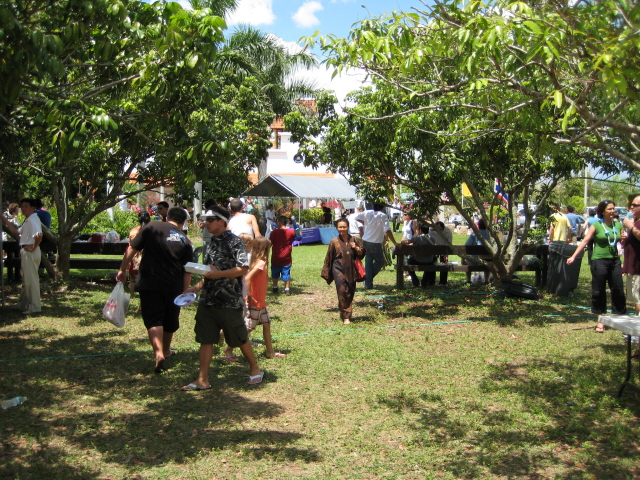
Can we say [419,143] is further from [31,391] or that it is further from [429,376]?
[31,391]

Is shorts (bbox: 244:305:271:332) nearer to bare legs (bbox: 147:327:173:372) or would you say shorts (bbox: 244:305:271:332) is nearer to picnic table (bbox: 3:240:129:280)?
bare legs (bbox: 147:327:173:372)

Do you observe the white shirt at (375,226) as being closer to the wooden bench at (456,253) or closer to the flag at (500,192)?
the wooden bench at (456,253)

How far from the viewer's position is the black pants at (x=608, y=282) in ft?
29.2

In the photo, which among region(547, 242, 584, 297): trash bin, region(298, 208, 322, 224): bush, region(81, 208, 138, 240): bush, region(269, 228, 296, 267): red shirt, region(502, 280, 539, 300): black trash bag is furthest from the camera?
region(298, 208, 322, 224): bush

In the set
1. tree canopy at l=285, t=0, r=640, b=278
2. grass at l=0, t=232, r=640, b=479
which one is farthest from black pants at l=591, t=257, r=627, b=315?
tree canopy at l=285, t=0, r=640, b=278

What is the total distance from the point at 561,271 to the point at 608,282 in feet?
11.7

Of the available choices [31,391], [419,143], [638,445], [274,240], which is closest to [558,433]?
[638,445]

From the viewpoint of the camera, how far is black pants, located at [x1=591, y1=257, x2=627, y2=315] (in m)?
8.90

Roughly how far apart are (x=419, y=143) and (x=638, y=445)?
570 centimetres

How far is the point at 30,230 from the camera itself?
1010 centimetres

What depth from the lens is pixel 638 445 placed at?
16.3 feet

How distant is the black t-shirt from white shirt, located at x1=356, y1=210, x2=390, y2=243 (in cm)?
623

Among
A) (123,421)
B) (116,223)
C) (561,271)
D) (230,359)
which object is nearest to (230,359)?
(230,359)

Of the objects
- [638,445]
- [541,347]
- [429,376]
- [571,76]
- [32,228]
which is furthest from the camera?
[32,228]
